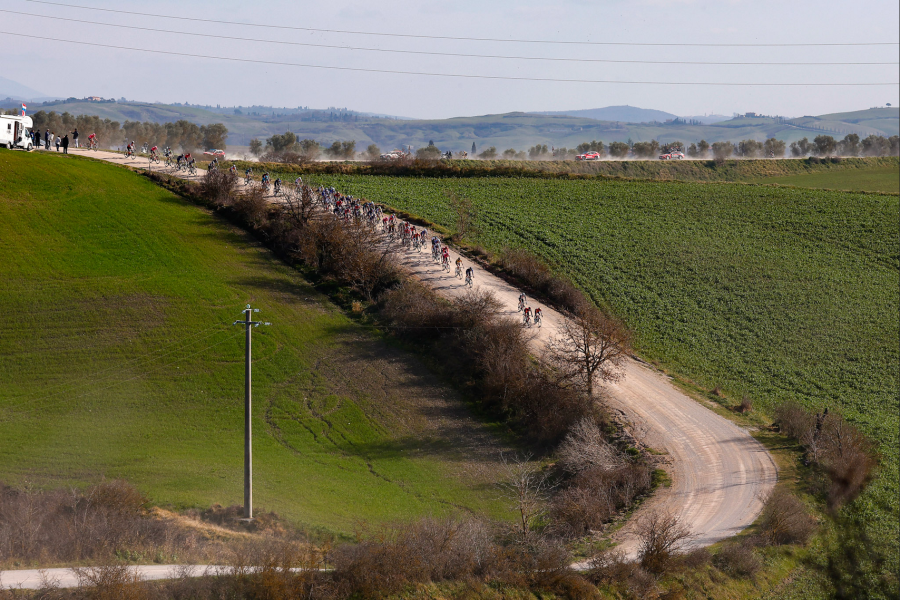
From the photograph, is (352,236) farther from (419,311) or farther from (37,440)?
(37,440)

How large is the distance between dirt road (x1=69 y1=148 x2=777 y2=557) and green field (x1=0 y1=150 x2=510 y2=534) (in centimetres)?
745

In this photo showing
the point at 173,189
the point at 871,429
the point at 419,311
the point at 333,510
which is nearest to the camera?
the point at 333,510

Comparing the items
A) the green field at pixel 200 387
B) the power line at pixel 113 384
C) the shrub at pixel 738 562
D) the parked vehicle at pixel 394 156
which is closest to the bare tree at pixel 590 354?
the green field at pixel 200 387

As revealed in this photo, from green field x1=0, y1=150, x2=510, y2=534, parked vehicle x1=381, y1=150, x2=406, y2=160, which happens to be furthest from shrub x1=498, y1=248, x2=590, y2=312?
parked vehicle x1=381, y1=150, x2=406, y2=160

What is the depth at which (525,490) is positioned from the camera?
2386 cm

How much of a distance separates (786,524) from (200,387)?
26571 mm

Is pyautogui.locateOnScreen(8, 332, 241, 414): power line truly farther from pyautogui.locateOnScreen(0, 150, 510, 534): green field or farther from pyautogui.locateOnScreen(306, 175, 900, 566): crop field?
pyautogui.locateOnScreen(306, 175, 900, 566): crop field

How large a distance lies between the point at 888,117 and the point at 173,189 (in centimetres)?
5940

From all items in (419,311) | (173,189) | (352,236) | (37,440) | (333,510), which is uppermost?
(173,189)

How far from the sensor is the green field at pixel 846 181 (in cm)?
7825

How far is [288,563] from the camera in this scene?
62.0ft

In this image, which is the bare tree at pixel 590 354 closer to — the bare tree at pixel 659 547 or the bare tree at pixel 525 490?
the bare tree at pixel 525 490

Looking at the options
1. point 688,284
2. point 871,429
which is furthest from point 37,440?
point 688,284

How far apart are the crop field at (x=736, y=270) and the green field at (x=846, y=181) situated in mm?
7520
